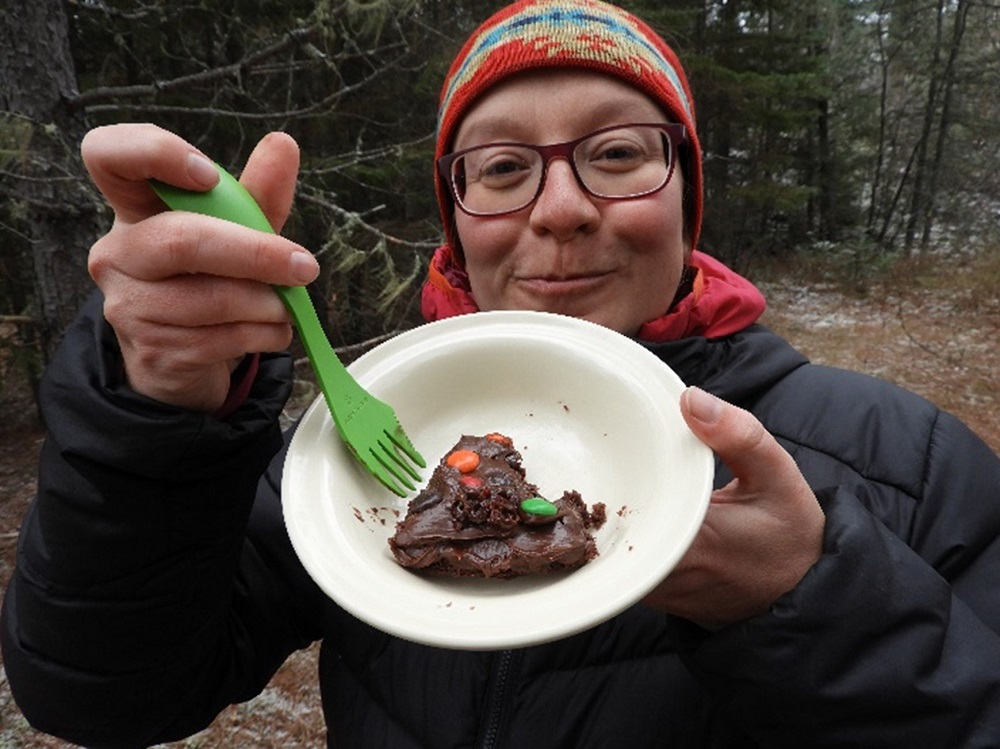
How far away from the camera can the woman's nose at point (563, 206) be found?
6.04 feet

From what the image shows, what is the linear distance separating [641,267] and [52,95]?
16.1 ft

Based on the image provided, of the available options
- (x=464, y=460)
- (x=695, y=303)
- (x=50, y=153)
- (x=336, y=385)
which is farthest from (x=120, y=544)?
(x=50, y=153)

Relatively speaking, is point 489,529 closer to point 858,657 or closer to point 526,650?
point 526,650

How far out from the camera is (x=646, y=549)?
1201mm

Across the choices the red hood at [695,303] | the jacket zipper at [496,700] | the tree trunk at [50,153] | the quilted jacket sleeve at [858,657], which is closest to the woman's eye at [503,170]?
the red hood at [695,303]

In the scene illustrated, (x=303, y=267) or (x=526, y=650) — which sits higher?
(x=303, y=267)

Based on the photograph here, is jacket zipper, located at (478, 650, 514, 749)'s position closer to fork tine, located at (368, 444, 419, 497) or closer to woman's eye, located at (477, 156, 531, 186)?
fork tine, located at (368, 444, 419, 497)

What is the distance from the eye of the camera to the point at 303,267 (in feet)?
4.02

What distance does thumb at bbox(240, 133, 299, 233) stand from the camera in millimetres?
1334

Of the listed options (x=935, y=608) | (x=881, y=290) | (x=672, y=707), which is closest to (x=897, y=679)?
(x=935, y=608)

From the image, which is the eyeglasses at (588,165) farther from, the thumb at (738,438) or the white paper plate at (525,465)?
the thumb at (738,438)

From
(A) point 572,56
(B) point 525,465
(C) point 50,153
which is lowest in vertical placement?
(B) point 525,465

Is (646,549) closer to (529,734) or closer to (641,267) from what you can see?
(529,734)

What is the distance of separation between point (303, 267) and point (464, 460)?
670mm
